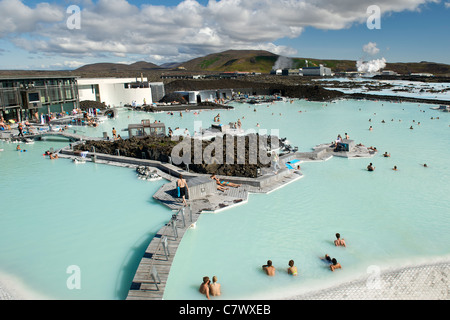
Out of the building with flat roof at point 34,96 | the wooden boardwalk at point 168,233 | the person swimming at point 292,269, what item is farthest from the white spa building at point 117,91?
the person swimming at point 292,269

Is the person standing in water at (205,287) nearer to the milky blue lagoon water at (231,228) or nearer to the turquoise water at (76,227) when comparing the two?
the milky blue lagoon water at (231,228)

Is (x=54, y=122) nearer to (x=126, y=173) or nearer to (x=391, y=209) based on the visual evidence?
(x=126, y=173)

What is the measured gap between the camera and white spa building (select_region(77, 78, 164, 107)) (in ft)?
138

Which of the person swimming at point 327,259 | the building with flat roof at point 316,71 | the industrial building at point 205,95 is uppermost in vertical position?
the building with flat roof at point 316,71

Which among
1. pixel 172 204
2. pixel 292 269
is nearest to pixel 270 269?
pixel 292 269

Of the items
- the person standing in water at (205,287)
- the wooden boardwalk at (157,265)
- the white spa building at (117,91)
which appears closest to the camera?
the wooden boardwalk at (157,265)

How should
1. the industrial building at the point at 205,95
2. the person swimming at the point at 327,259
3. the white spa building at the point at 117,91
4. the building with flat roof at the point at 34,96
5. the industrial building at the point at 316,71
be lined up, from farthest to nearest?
the industrial building at the point at 316,71
the industrial building at the point at 205,95
the white spa building at the point at 117,91
the building with flat roof at the point at 34,96
the person swimming at the point at 327,259

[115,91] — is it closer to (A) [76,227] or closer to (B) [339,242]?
(A) [76,227]

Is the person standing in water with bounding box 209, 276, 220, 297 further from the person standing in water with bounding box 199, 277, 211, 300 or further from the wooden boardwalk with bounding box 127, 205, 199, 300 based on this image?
the wooden boardwalk with bounding box 127, 205, 199, 300

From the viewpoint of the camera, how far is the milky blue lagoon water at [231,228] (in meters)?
7.60

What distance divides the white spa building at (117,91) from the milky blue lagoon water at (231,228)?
91.4ft

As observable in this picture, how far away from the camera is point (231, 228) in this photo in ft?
32.3

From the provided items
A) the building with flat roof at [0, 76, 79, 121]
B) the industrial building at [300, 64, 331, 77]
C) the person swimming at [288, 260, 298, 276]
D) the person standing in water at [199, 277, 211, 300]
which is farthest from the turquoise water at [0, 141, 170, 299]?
the industrial building at [300, 64, 331, 77]

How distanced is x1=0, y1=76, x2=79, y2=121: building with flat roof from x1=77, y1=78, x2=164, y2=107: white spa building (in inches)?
148
